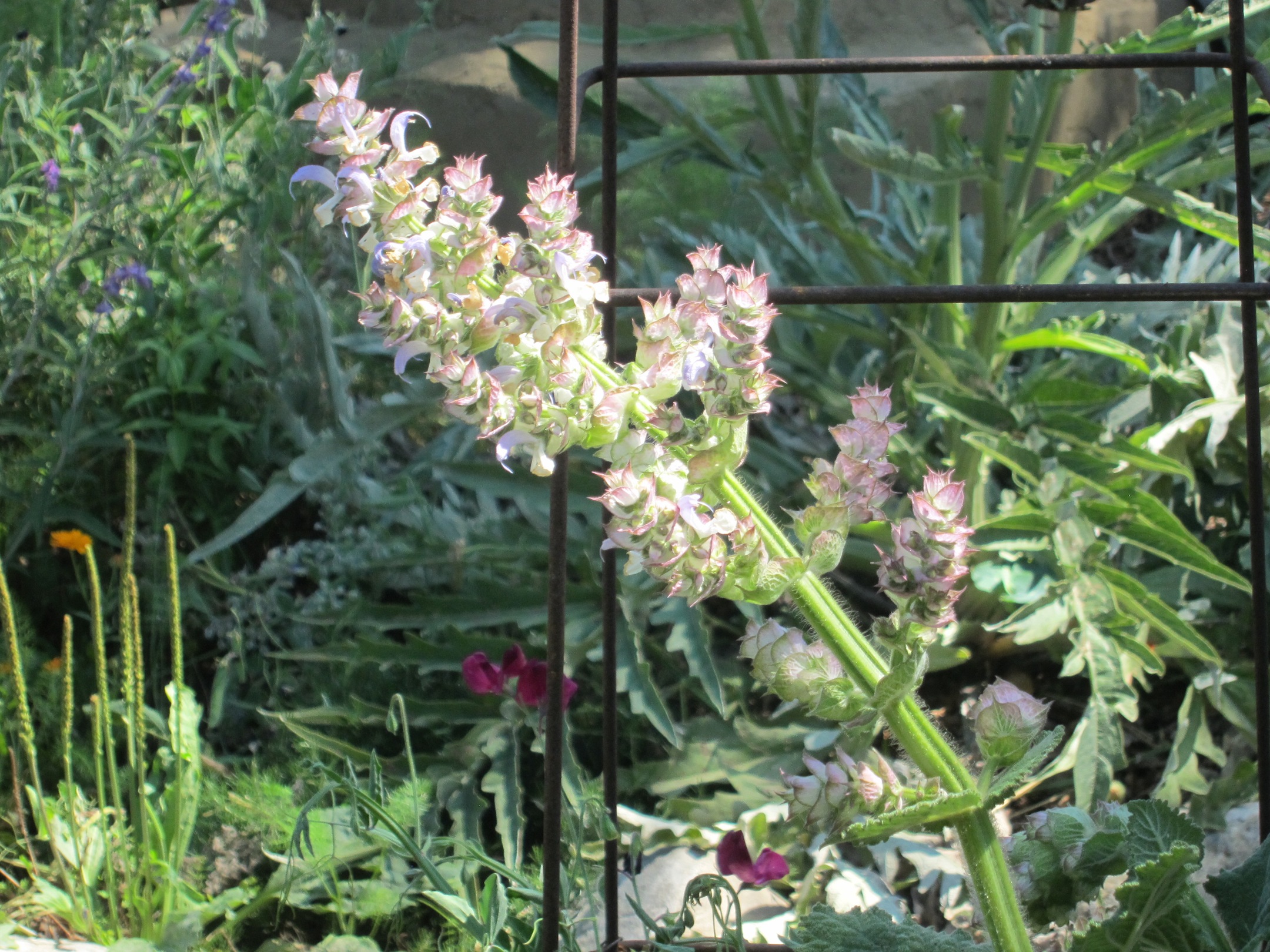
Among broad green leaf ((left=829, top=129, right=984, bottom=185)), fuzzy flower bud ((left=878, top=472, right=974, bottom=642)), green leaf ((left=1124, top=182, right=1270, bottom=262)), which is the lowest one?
fuzzy flower bud ((left=878, top=472, right=974, bottom=642))

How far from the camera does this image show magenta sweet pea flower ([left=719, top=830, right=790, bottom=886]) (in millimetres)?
1104

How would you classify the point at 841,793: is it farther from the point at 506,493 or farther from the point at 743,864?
the point at 506,493

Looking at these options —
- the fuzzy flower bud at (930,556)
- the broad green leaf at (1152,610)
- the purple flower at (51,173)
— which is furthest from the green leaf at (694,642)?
the purple flower at (51,173)

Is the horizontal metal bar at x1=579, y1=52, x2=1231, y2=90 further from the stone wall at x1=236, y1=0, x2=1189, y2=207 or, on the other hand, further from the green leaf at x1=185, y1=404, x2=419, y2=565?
the stone wall at x1=236, y1=0, x2=1189, y2=207

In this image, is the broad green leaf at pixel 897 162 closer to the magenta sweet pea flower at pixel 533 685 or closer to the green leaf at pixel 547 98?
the green leaf at pixel 547 98

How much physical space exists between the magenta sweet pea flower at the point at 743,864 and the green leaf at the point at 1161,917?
44 centimetres

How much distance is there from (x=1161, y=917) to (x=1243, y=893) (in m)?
0.06

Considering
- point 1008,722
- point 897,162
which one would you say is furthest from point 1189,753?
point 1008,722

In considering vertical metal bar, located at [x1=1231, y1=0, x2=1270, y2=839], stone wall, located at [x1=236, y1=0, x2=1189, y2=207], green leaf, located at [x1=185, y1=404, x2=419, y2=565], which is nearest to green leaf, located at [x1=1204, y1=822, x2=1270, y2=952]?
vertical metal bar, located at [x1=1231, y1=0, x2=1270, y2=839]

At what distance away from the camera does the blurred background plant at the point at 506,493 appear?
129 cm

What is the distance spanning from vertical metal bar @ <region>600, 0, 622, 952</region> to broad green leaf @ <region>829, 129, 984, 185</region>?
48cm

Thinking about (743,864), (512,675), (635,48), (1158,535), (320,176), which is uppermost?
(635,48)

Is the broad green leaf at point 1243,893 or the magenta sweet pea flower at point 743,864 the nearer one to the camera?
the broad green leaf at point 1243,893

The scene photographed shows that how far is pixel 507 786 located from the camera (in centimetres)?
125
